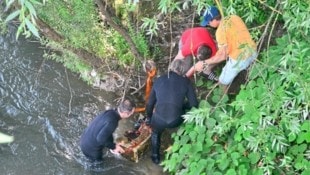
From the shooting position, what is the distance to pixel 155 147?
7.07 metres

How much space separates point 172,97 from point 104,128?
1.00 metres

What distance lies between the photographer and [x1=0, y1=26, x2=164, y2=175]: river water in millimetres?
7418

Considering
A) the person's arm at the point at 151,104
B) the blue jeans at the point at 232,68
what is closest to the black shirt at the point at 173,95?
the person's arm at the point at 151,104

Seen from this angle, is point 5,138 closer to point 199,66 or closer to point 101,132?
point 101,132

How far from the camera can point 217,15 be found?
6.39 m

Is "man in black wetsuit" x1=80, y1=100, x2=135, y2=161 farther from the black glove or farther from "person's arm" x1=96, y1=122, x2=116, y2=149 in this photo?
the black glove

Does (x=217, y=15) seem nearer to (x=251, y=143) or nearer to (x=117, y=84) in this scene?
(x=251, y=143)

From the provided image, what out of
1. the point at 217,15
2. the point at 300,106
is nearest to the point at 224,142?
the point at 300,106

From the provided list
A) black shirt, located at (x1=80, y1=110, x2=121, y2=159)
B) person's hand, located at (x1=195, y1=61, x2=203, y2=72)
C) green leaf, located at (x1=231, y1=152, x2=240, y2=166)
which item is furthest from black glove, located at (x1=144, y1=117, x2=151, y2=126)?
green leaf, located at (x1=231, y1=152, x2=240, y2=166)

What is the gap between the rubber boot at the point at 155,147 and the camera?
22.9 feet

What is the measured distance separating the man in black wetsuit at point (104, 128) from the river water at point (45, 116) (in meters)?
0.66

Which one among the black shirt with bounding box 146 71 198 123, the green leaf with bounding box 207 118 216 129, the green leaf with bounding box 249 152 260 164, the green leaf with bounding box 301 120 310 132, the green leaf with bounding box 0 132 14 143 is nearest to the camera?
the green leaf with bounding box 301 120 310 132

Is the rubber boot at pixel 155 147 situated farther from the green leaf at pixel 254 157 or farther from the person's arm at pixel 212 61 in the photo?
the green leaf at pixel 254 157

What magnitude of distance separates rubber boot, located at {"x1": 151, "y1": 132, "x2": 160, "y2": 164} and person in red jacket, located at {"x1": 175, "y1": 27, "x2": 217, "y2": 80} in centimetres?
98
